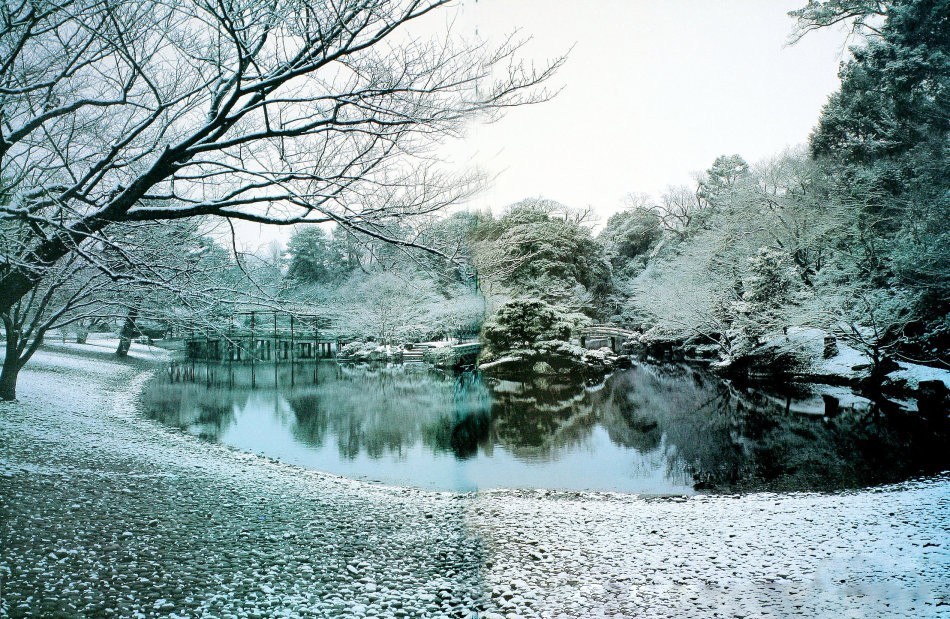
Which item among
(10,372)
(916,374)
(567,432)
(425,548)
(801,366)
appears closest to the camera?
(425,548)

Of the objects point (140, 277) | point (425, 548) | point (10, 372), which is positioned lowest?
point (425, 548)

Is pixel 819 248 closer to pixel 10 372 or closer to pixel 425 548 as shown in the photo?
pixel 425 548

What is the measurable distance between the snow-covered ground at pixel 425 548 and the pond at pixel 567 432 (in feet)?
3.28

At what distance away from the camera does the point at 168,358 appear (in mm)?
22453

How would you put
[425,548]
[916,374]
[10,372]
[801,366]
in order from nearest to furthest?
1. [425,548]
2. [10,372]
3. [916,374]
4. [801,366]

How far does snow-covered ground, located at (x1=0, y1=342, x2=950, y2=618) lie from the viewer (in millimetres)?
2561

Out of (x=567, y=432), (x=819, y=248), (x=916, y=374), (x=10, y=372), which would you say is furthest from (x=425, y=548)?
(x=819, y=248)

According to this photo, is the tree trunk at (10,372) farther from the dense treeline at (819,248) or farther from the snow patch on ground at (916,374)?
the snow patch on ground at (916,374)

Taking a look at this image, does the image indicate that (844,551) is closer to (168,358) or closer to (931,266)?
(931,266)

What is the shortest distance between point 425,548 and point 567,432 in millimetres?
6185

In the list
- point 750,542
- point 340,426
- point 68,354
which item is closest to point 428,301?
point 340,426

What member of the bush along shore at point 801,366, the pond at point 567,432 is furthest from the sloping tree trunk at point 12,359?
the bush along shore at point 801,366

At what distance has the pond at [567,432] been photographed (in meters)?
6.46

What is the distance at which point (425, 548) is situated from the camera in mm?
3500
